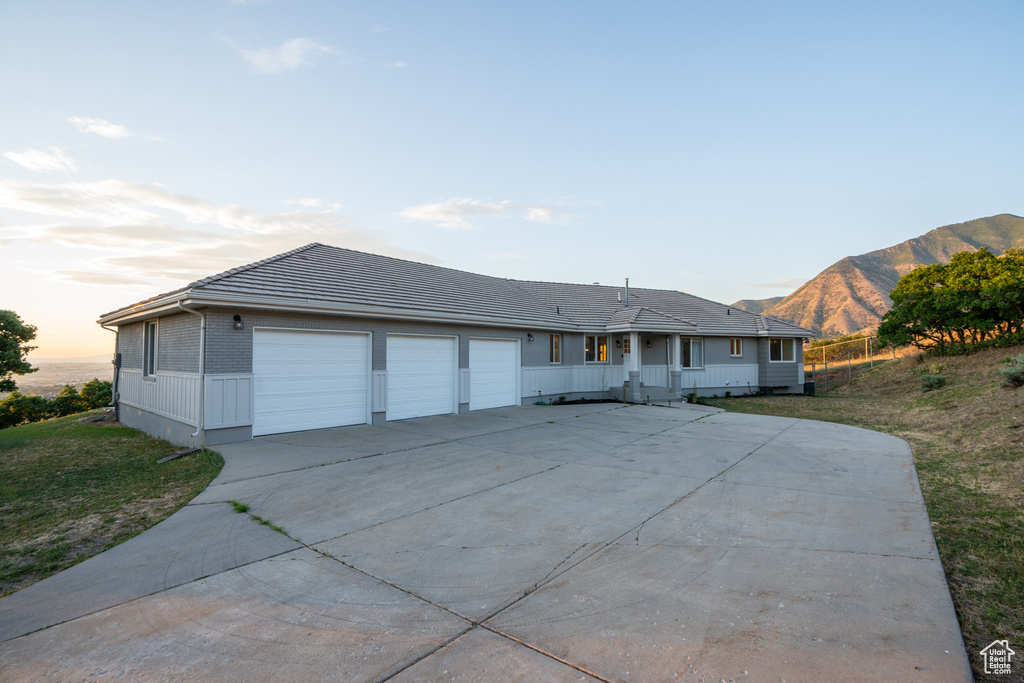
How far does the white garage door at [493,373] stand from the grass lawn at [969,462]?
8.45 metres

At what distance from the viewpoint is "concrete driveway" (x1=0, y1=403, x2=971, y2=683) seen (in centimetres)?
262

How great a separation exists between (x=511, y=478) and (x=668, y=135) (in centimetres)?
1477

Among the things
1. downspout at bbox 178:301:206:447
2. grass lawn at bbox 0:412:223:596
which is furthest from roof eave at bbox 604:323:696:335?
grass lawn at bbox 0:412:223:596

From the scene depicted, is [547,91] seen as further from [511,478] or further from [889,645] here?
[889,645]

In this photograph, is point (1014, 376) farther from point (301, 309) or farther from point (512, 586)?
point (301, 309)

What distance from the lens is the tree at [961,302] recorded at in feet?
58.6

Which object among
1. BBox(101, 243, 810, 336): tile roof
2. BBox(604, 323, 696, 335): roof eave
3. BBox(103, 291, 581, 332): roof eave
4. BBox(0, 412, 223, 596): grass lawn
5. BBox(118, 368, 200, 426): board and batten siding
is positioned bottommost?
BBox(0, 412, 223, 596): grass lawn

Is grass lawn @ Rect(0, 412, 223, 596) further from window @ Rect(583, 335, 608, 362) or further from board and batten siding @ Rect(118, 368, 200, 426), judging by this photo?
window @ Rect(583, 335, 608, 362)

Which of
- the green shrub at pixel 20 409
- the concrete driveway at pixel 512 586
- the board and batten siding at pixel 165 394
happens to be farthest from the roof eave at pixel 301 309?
the green shrub at pixel 20 409

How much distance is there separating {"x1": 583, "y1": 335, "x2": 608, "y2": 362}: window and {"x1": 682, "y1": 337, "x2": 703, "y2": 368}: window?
4233 mm

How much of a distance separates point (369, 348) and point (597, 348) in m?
10.5

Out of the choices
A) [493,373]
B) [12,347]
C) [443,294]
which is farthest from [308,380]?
[12,347]

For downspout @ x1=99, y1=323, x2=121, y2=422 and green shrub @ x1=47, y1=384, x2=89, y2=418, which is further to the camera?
green shrub @ x1=47, y1=384, x2=89, y2=418

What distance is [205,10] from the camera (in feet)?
33.6
